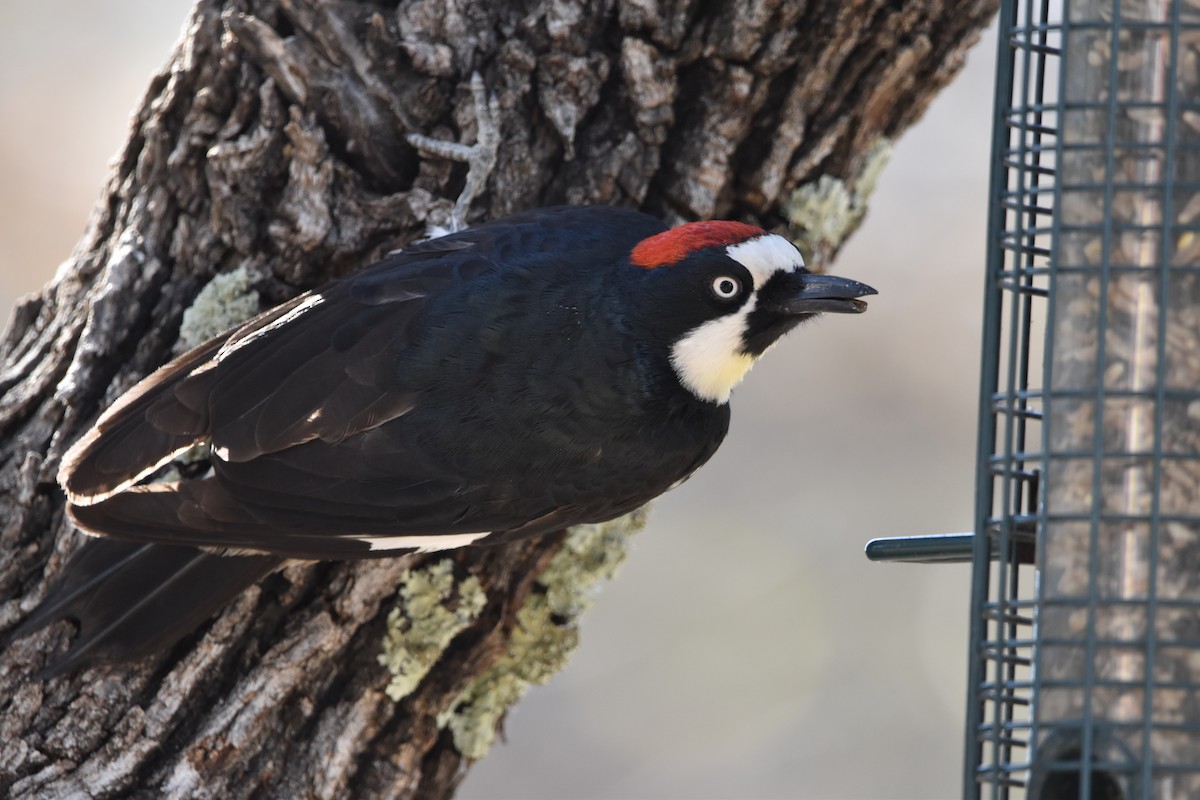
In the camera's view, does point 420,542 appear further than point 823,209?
No

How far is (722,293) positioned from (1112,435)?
1046mm

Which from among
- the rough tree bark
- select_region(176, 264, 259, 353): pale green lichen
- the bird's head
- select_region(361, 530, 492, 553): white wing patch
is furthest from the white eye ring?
select_region(176, 264, 259, 353): pale green lichen

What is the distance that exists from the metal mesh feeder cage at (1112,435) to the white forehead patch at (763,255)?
694mm

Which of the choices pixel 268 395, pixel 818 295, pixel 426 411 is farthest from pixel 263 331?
pixel 818 295

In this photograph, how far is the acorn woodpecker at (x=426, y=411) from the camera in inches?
130

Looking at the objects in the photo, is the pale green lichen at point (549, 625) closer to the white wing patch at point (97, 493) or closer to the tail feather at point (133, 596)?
the tail feather at point (133, 596)

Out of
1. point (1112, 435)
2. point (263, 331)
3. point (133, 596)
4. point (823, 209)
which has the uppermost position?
point (823, 209)

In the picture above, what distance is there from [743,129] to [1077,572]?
1.55 meters

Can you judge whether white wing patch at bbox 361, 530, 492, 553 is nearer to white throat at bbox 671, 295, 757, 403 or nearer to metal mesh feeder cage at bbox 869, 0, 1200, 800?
white throat at bbox 671, 295, 757, 403

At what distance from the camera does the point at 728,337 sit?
3.46 metres

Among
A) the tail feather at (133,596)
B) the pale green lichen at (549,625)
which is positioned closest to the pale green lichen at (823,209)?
the pale green lichen at (549,625)

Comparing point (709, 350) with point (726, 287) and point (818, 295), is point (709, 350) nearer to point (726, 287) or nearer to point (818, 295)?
point (726, 287)

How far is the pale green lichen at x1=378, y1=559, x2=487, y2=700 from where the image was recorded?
357 cm

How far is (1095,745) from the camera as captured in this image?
252cm
